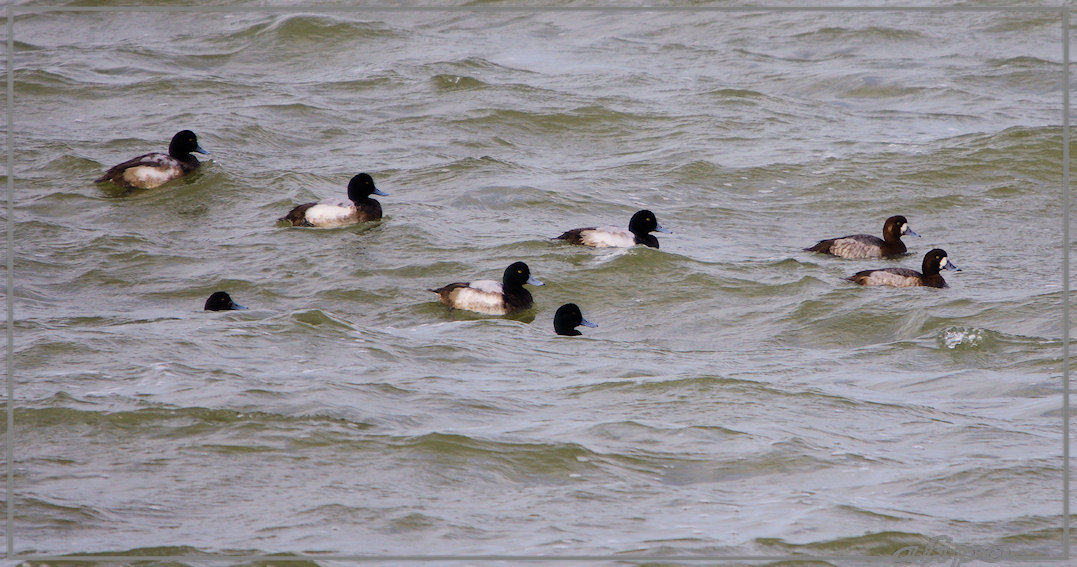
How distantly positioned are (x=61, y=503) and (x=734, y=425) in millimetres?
3272

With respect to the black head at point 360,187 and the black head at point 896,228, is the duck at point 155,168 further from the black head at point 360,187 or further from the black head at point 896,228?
the black head at point 896,228

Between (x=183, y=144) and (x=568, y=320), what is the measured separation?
17.9ft

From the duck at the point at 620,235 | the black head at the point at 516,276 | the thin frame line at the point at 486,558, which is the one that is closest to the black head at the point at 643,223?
the duck at the point at 620,235

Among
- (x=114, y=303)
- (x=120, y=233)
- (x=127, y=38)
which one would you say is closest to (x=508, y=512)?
(x=114, y=303)

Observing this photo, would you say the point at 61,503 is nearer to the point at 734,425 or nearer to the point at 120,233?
the point at 734,425

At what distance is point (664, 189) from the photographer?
13312 mm

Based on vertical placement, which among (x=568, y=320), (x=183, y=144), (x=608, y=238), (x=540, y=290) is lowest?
(x=540, y=290)

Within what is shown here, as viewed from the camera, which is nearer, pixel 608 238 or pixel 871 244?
pixel 608 238

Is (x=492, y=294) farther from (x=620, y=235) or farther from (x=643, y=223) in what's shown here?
(x=643, y=223)

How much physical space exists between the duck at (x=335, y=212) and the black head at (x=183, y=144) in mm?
1842

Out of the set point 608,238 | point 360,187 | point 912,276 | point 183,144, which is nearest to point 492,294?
point 608,238

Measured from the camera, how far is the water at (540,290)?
5.55 metres

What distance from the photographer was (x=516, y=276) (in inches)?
395

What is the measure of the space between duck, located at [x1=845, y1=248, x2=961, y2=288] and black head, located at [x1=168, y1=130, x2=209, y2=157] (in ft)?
21.6
